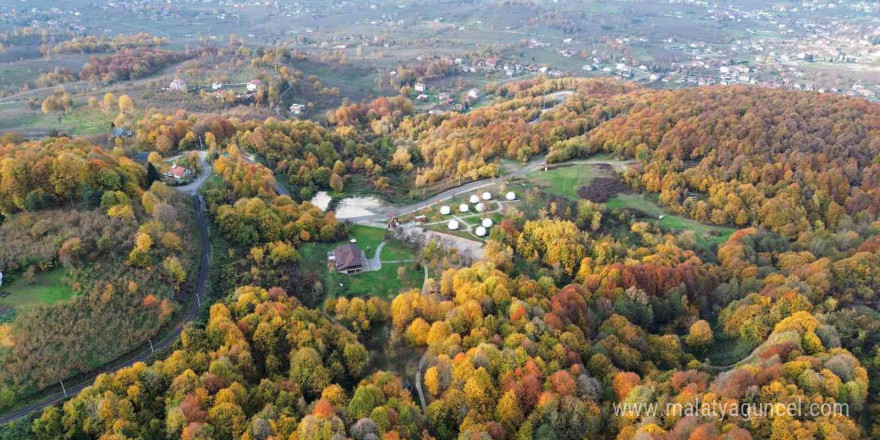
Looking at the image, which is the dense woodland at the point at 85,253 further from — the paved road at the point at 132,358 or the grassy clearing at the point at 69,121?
the grassy clearing at the point at 69,121

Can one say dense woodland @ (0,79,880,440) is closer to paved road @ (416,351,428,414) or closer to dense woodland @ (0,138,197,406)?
paved road @ (416,351,428,414)

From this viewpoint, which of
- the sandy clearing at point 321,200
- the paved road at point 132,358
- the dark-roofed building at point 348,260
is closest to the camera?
the paved road at point 132,358

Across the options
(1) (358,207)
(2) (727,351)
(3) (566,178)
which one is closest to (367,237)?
(1) (358,207)

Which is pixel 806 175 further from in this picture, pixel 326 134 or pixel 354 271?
pixel 326 134

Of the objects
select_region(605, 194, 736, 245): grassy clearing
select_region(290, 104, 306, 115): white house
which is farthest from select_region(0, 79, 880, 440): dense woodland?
select_region(290, 104, 306, 115): white house

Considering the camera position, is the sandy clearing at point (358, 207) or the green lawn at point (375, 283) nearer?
the green lawn at point (375, 283)

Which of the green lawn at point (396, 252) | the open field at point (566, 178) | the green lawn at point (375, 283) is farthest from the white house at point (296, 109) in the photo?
the green lawn at point (375, 283)
